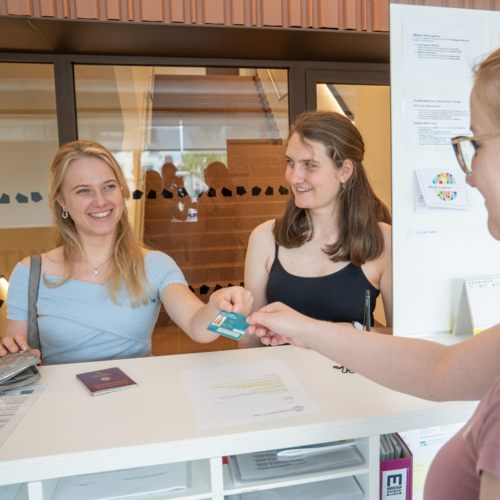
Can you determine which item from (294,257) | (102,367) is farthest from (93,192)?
(294,257)

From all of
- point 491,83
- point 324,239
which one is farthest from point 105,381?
point 491,83

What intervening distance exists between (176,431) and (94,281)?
40.3 inches

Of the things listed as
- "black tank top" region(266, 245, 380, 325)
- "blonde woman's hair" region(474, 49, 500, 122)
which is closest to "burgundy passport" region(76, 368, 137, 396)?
"black tank top" region(266, 245, 380, 325)

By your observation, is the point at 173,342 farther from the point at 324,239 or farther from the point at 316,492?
the point at 316,492

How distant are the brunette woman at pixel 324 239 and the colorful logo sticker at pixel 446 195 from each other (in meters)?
0.38

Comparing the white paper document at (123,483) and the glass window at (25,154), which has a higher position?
the glass window at (25,154)

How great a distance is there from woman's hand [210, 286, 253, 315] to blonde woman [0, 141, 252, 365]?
22 cm

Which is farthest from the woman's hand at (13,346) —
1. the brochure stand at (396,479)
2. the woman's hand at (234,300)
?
the brochure stand at (396,479)

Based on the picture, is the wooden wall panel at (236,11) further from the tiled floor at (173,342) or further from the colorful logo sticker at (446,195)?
the tiled floor at (173,342)

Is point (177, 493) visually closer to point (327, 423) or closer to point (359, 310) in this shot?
point (327, 423)

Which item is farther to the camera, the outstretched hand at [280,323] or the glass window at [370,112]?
the glass window at [370,112]

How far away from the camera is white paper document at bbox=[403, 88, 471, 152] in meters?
1.87

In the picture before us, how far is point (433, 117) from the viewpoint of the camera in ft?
6.20

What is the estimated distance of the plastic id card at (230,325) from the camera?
1.37 meters
